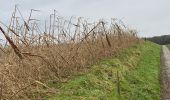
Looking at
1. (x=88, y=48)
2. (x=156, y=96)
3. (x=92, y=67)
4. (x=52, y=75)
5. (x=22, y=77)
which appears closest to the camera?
(x=22, y=77)

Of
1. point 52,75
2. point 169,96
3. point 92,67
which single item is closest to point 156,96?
point 169,96

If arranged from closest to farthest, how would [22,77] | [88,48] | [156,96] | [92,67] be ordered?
[22,77]
[156,96]
[92,67]
[88,48]

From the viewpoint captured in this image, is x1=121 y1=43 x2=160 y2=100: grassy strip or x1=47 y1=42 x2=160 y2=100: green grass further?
x1=121 y1=43 x2=160 y2=100: grassy strip

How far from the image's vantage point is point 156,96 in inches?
544

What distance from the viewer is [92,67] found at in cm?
1508

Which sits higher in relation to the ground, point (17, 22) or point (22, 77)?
point (17, 22)

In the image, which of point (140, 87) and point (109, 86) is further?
point (140, 87)

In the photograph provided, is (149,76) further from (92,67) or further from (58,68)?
(58,68)

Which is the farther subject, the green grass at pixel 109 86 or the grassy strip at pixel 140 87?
the grassy strip at pixel 140 87

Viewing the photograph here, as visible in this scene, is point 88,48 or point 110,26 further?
point 110,26

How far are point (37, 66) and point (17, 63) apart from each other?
1032 millimetres

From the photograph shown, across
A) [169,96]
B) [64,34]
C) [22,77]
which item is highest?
[64,34]

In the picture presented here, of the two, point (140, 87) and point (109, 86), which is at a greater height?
Result: point (109, 86)

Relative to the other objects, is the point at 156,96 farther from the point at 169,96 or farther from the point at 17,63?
the point at 17,63
